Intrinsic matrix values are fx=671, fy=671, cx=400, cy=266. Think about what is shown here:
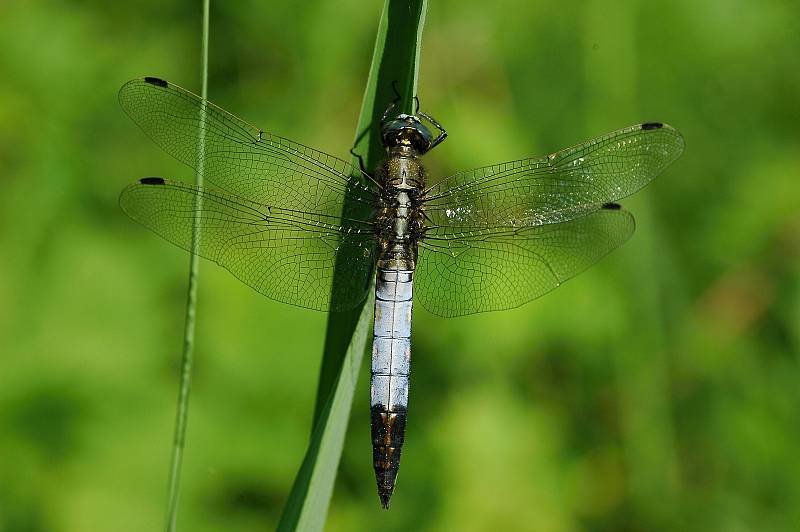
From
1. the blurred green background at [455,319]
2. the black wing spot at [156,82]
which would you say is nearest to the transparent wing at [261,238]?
the black wing spot at [156,82]

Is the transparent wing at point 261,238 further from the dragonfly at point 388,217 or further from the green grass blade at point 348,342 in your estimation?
the green grass blade at point 348,342

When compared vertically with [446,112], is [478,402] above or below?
below

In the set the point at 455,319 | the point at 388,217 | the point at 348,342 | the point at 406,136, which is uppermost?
the point at 406,136

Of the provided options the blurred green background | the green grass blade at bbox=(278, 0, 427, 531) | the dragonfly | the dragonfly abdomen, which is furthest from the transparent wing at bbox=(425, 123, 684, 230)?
the blurred green background

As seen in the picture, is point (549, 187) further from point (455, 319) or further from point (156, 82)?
point (156, 82)

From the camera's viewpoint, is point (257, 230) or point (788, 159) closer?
point (257, 230)

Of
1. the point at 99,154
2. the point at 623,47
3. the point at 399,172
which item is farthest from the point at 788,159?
the point at 99,154

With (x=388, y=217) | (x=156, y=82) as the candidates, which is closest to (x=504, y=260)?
(x=388, y=217)

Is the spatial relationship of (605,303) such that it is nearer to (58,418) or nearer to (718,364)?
(718,364)
